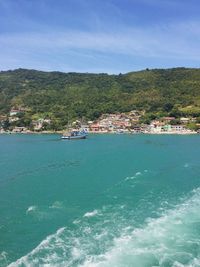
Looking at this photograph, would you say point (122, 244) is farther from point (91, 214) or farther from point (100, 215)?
point (91, 214)

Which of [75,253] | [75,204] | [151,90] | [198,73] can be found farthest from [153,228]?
[198,73]

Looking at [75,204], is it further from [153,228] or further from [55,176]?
[55,176]

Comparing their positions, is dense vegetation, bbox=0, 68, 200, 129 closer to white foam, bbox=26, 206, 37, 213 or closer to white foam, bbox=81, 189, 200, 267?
white foam, bbox=26, 206, 37, 213

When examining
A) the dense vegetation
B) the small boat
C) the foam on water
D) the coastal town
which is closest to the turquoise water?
the foam on water

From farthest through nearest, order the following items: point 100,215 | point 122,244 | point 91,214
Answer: point 91,214 → point 100,215 → point 122,244

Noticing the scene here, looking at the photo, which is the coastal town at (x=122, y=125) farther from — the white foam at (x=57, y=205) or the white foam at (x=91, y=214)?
the white foam at (x=91, y=214)

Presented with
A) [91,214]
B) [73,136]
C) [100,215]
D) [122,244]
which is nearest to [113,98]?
[73,136]
